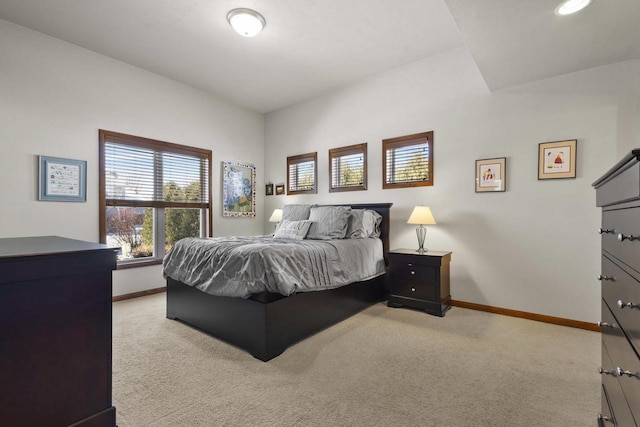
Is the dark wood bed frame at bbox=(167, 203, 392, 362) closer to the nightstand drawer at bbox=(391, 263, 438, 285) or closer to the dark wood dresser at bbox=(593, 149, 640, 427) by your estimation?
the nightstand drawer at bbox=(391, 263, 438, 285)

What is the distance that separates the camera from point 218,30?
312cm

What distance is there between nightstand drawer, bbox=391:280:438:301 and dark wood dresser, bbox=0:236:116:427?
A: 277cm

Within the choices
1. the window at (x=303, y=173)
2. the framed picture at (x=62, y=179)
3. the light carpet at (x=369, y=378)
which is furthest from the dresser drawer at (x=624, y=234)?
the framed picture at (x=62, y=179)

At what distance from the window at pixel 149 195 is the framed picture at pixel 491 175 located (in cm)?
382

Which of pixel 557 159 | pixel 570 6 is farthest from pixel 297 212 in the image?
pixel 570 6

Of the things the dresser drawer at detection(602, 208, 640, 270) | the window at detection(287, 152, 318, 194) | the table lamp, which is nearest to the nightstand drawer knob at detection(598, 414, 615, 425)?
the dresser drawer at detection(602, 208, 640, 270)

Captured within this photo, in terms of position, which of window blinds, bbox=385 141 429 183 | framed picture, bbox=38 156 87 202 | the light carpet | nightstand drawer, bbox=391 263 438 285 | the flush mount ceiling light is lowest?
the light carpet

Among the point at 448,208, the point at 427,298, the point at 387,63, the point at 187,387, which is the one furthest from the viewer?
the point at 387,63

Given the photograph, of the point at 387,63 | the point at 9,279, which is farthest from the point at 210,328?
the point at 387,63

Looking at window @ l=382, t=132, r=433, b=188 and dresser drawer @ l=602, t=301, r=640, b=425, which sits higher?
window @ l=382, t=132, r=433, b=188

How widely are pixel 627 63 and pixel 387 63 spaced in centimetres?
229

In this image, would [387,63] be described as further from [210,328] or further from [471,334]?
[210,328]

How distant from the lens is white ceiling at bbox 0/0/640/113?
7.25ft

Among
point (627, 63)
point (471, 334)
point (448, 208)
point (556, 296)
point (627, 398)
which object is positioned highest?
point (627, 63)
